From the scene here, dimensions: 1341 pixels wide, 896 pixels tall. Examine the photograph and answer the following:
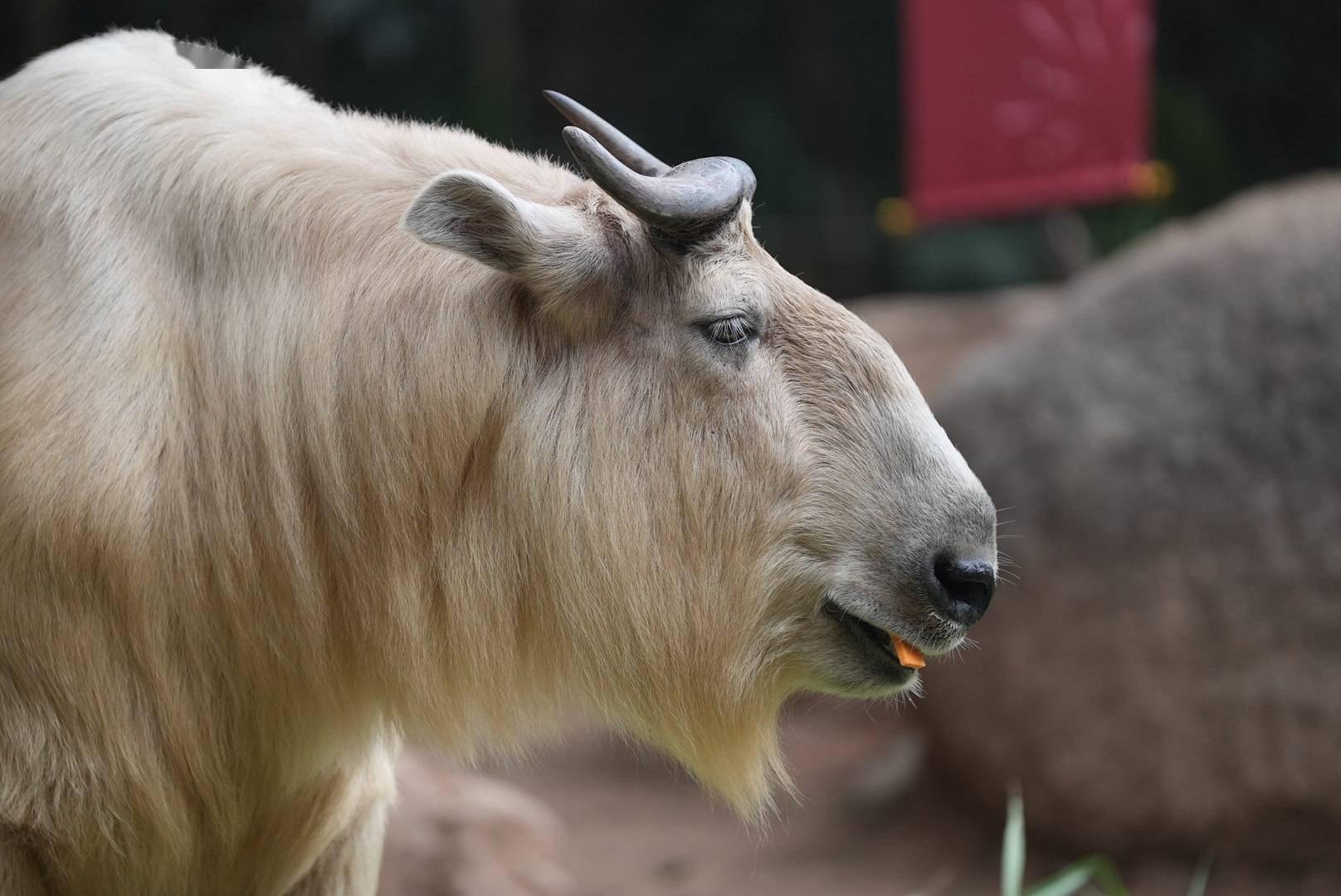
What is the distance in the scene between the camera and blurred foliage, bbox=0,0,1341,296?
9.44 meters

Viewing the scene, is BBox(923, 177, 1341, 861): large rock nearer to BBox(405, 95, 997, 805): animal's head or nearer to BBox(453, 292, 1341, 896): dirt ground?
BBox(453, 292, 1341, 896): dirt ground

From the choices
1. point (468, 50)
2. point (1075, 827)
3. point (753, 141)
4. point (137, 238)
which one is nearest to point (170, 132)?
point (137, 238)

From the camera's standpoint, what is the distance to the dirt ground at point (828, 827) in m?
5.80

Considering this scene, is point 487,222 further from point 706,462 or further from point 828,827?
point 828,827

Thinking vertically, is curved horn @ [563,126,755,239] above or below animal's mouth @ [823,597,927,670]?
above

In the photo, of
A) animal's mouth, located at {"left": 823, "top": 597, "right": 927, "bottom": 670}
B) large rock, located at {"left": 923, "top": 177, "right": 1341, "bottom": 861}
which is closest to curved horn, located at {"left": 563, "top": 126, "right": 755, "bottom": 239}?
animal's mouth, located at {"left": 823, "top": 597, "right": 927, "bottom": 670}

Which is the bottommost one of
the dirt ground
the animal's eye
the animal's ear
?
the dirt ground

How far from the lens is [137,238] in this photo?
251 centimetres

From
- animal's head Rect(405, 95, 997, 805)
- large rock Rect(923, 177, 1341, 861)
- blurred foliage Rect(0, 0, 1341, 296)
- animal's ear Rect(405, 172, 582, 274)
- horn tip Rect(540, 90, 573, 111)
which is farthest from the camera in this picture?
blurred foliage Rect(0, 0, 1341, 296)

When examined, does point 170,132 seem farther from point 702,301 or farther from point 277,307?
point 702,301

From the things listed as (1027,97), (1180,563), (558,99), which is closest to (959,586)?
(558,99)

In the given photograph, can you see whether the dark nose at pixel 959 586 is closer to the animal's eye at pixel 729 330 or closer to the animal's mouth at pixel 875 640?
the animal's mouth at pixel 875 640

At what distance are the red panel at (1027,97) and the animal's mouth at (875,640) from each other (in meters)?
5.46

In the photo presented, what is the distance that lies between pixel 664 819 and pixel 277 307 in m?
5.04
